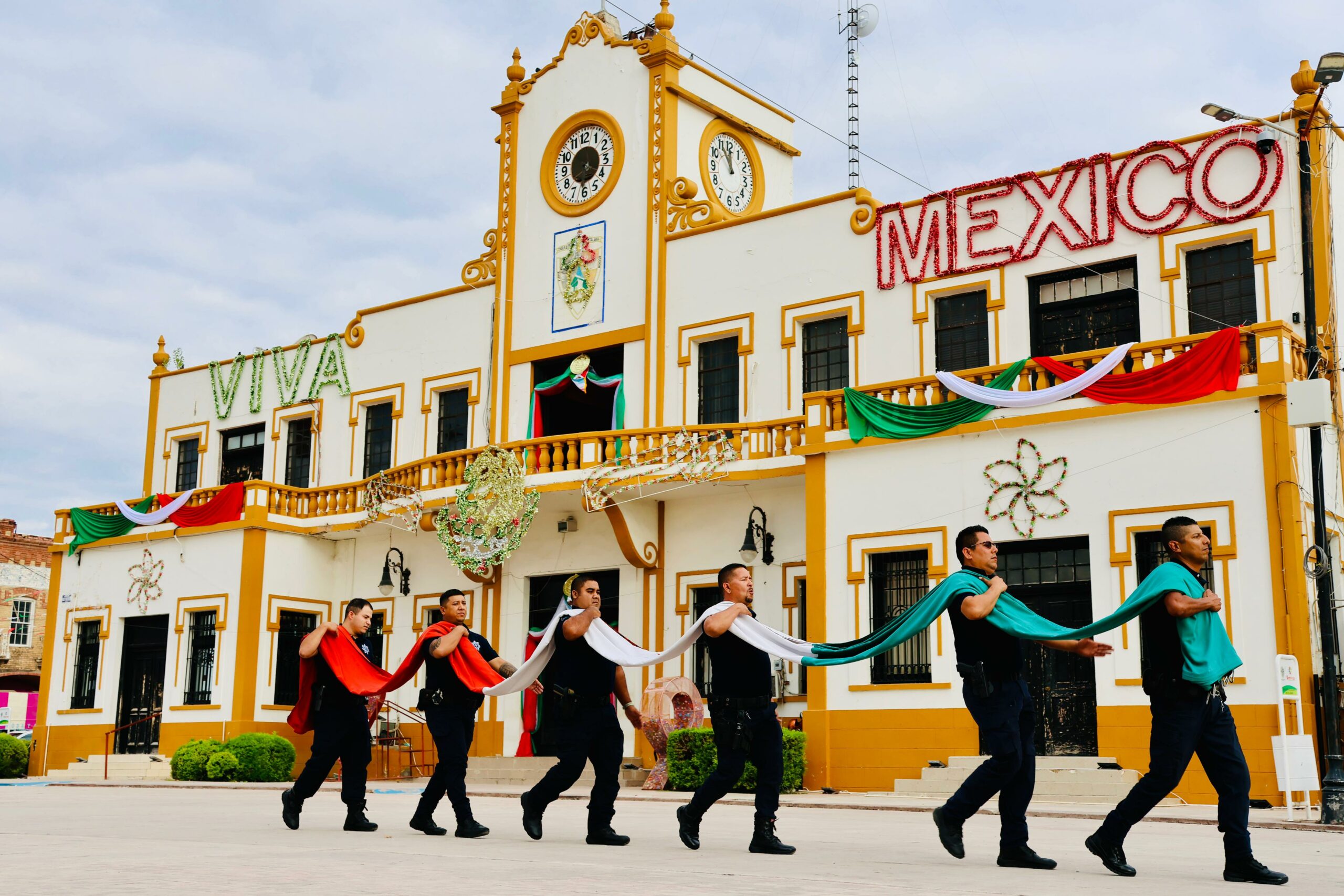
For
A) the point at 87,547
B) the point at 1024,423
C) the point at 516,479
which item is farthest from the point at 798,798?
the point at 87,547

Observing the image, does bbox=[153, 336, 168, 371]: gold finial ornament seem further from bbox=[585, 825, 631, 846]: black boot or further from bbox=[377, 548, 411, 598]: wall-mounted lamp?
bbox=[585, 825, 631, 846]: black boot

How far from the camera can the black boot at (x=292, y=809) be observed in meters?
12.8

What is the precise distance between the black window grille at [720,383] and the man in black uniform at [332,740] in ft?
48.8

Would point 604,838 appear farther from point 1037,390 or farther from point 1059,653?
point 1037,390

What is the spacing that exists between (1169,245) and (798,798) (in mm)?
10144

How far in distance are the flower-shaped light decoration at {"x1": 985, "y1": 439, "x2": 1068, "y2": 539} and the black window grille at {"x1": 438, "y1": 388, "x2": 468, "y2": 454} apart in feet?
42.0

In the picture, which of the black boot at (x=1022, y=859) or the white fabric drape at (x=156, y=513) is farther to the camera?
the white fabric drape at (x=156, y=513)

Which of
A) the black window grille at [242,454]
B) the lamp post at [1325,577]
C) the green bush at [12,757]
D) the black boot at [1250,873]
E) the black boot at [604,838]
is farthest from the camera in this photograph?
the black window grille at [242,454]

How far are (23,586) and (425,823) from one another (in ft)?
161

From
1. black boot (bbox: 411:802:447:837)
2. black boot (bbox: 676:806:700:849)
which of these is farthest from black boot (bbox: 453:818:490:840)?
black boot (bbox: 676:806:700:849)

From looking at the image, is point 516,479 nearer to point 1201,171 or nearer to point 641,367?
point 641,367

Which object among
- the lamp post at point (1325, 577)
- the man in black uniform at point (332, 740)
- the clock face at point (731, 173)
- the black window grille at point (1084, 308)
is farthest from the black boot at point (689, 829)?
the clock face at point (731, 173)

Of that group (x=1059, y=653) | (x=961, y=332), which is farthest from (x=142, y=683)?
(x=1059, y=653)

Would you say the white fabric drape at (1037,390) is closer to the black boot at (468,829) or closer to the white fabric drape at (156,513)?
the black boot at (468,829)
